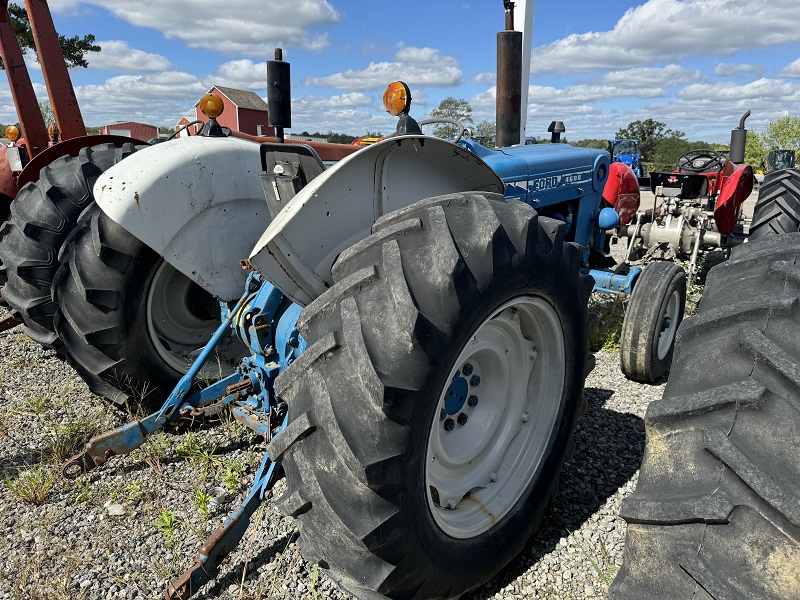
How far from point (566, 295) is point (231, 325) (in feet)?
4.69

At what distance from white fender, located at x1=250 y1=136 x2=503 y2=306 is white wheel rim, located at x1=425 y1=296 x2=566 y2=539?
1.81 feet

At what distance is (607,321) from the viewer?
4.46 meters

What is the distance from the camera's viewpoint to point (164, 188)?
2406 mm

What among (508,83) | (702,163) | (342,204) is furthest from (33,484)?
(702,163)

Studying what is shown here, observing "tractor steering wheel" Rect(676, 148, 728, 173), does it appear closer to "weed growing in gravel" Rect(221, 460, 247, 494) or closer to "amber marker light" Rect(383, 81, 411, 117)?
"amber marker light" Rect(383, 81, 411, 117)

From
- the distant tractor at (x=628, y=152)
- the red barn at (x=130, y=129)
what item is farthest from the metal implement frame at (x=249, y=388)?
the red barn at (x=130, y=129)

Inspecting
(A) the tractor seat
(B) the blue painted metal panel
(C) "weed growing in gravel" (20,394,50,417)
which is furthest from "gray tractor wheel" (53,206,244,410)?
(A) the tractor seat

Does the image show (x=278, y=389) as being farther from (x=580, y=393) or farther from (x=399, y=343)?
(x=580, y=393)

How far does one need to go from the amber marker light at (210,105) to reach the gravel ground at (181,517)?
Result: 166 cm

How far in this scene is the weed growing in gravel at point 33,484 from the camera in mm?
2451

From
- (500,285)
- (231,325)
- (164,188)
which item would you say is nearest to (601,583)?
(500,285)

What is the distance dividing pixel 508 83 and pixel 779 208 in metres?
2.72

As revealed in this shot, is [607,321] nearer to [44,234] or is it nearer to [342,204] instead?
[342,204]

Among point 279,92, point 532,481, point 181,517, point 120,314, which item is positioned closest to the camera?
point 532,481
